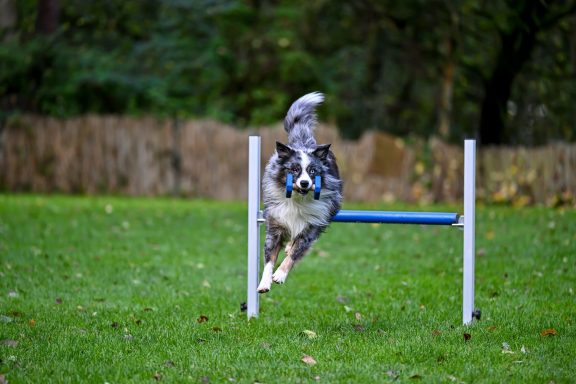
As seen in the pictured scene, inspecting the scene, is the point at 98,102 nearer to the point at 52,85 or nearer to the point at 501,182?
the point at 52,85

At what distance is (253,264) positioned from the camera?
22.8 ft

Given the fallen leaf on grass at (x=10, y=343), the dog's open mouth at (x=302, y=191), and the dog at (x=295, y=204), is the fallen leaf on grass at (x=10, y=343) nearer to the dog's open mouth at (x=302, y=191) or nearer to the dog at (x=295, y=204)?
the dog at (x=295, y=204)

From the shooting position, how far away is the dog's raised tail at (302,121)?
712 cm

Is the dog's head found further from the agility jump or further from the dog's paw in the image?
the dog's paw

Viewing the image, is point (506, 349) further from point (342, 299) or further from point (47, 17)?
point (47, 17)

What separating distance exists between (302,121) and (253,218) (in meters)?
0.98

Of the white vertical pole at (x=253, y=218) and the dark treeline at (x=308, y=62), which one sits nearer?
the white vertical pole at (x=253, y=218)

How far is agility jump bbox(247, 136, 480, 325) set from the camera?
645cm

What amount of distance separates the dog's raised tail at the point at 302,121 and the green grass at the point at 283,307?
152 cm

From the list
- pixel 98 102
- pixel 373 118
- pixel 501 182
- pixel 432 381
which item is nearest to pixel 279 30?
pixel 373 118

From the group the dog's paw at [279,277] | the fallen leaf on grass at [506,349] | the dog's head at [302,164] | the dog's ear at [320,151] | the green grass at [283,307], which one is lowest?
the green grass at [283,307]

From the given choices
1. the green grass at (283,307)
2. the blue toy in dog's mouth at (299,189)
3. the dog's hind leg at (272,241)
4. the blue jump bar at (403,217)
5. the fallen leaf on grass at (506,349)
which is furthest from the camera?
the dog's hind leg at (272,241)

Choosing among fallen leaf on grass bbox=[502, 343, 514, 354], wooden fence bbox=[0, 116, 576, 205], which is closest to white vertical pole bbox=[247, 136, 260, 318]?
fallen leaf on grass bbox=[502, 343, 514, 354]

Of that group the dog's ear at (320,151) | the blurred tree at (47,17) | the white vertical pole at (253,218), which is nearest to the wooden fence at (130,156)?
the blurred tree at (47,17)
